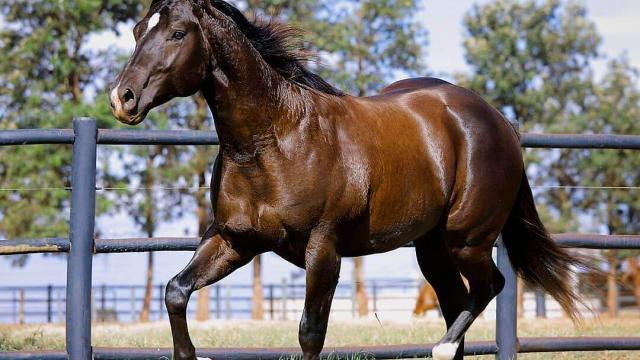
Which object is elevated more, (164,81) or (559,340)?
(164,81)

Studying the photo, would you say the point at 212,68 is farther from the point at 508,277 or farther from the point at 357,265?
the point at 357,265

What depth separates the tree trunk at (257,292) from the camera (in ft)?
67.3

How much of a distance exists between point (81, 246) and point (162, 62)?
5.39 ft

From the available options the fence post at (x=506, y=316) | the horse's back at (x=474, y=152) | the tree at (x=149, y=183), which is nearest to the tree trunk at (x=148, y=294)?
the tree at (x=149, y=183)

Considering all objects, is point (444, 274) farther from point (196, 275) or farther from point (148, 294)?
point (148, 294)

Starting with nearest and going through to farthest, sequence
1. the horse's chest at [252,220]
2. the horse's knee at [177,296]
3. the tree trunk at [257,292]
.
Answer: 1. the horse's chest at [252,220]
2. the horse's knee at [177,296]
3. the tree trunk at [257,292]

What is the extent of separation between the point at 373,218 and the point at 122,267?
61.3 ft

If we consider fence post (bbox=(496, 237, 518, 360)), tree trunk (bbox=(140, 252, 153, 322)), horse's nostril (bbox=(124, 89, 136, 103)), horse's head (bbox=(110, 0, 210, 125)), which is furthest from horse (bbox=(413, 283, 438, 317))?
horse's nostril (bbox=(124, 89, 136, 103))

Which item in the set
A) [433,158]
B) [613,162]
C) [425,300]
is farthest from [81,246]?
[613,162]

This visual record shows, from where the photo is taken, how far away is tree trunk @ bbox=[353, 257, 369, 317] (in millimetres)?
20584

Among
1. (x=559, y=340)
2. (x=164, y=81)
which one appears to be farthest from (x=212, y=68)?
(x=559, y=340)

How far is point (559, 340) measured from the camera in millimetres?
5703

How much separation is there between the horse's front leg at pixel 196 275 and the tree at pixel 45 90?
51.7 feet

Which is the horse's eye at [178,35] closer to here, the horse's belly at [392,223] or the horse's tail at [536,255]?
the horse's belly at [392,223]
